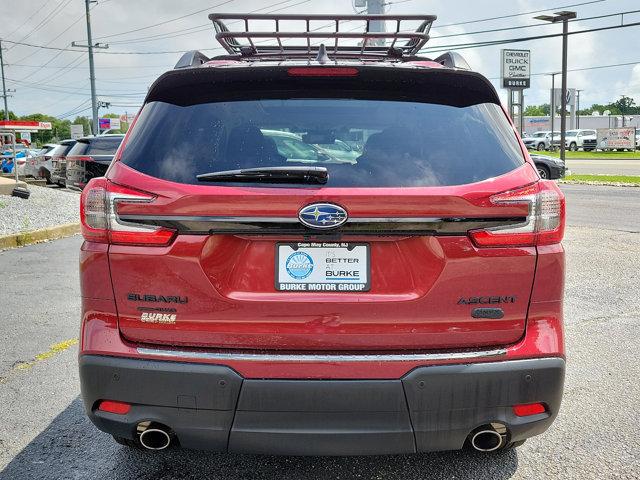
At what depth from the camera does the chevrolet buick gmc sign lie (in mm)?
26119

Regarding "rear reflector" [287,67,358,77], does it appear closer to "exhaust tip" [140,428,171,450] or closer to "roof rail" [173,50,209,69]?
"roof rail" [173,50,209,69]

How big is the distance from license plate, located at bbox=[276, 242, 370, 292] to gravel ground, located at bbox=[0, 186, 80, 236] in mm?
9537

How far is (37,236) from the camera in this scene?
10703mm

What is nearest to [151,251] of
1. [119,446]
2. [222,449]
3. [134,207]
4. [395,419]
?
[134,207]

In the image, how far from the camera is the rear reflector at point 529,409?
2.42 meters

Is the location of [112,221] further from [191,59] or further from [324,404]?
[324,404]

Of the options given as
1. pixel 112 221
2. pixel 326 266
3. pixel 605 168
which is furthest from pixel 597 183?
pixel 112 221

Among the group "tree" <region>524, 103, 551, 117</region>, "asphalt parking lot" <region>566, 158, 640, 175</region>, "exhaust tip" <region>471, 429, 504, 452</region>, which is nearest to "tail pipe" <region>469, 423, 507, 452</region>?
"exhaust tip" <region>471, 429, 504, 452</region>

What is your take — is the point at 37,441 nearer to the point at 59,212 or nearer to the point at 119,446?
the point at 119,446

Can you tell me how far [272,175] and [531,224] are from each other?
1.01 m

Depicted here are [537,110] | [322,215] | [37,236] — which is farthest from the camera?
[537,110]

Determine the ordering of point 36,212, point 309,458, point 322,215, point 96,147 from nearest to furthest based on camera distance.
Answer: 1. point 322,215
2. point 309,458
3. point 36,212
4. point 96,147

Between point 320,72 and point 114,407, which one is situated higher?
point 320,72

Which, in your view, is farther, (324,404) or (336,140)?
(336,140)
